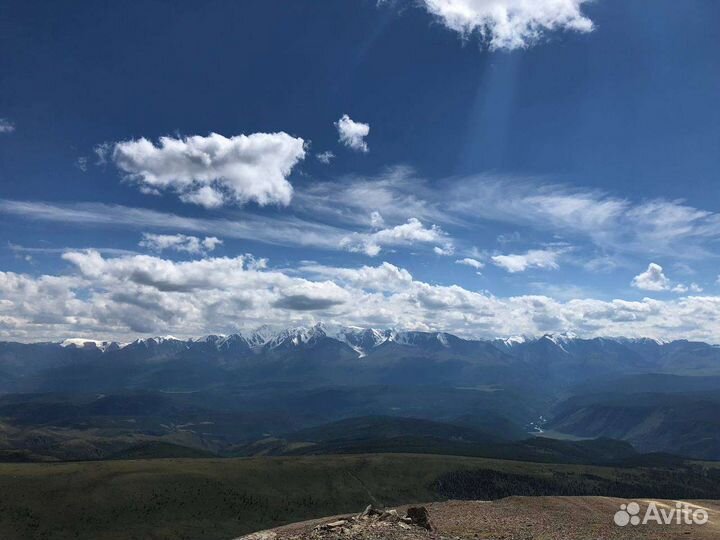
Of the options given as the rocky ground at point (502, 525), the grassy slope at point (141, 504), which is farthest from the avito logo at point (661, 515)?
the grassy slope at point (141, 504)

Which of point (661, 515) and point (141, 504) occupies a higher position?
point (661, 515)

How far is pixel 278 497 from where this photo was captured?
189m

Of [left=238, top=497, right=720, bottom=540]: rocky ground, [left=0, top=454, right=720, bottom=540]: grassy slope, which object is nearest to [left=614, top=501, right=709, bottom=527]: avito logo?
[left=238, top=497, right=720, bottom=540]: rocky ground

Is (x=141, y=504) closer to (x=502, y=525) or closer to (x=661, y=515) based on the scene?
(x=502, y=525)

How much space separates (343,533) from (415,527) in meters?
7.55

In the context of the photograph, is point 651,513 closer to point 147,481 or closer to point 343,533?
point 343,533

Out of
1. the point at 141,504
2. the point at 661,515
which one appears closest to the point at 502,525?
the point at 661,515

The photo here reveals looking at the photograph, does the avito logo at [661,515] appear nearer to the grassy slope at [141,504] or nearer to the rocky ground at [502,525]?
the rocky ground at [502,525]

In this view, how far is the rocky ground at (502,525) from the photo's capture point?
4297cm

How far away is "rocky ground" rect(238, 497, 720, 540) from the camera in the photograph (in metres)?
43.0

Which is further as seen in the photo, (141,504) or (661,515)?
(141,504)

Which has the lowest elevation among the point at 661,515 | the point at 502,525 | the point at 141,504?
the point at 141,504

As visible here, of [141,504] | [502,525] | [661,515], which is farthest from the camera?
[141,504]

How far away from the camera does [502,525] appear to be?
218 ft
